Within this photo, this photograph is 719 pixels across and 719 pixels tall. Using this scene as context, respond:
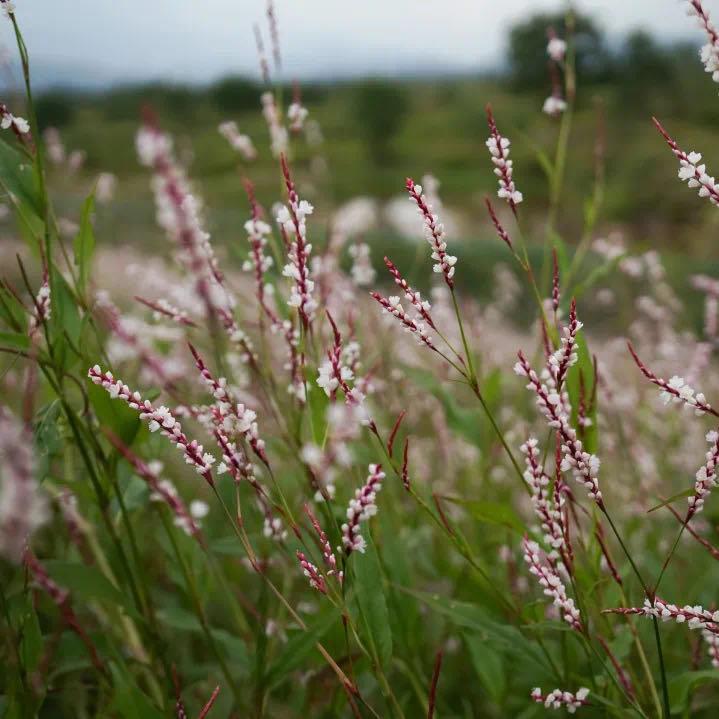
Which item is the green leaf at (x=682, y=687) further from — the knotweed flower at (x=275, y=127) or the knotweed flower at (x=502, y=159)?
the knotweed flower at (x=275, y=127)

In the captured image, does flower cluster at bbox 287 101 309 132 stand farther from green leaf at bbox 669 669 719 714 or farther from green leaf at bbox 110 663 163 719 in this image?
green leaf at bbox 669 669 719 714

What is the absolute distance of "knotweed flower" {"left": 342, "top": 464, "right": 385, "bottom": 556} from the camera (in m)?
0.91

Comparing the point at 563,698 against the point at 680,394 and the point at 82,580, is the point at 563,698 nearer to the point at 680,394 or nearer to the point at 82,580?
the point at 680,394

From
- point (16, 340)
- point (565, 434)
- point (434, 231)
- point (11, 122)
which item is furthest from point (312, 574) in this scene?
point (11, 122)

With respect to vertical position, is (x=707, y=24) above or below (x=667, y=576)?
above

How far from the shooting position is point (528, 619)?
1.36 meters

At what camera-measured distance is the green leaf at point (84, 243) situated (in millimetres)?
1353

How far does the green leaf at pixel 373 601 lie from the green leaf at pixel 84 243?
702 millimetres

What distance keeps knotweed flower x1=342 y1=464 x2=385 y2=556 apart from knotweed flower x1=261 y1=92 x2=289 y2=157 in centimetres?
95

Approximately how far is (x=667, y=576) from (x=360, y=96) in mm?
43667

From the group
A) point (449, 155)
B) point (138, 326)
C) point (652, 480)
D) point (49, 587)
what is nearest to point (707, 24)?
point (49, 587)

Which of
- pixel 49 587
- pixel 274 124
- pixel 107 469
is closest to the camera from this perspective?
pixel 49 587

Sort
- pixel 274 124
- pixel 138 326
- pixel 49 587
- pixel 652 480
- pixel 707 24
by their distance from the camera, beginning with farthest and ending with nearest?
pixel 652 480 < pixel 138 326 < pixel 274 124 < pixel 49 587 < pixel 707 24

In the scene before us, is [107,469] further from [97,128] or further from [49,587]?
[97,128]
